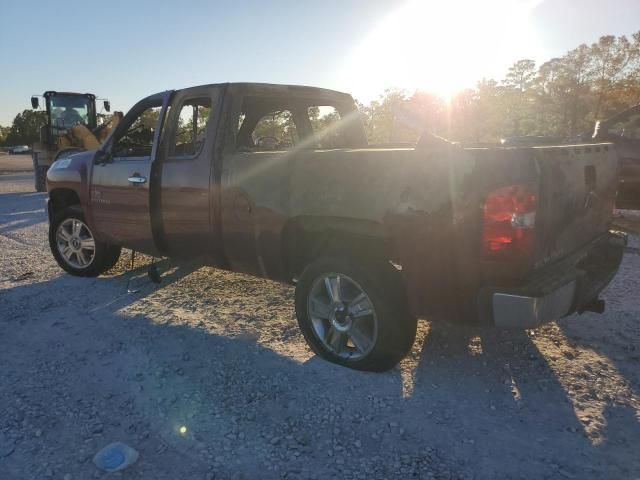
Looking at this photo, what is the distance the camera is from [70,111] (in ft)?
55.9

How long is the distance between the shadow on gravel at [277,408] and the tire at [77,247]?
4.80 feet

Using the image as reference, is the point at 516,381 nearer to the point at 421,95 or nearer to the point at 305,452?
the point at 305,452

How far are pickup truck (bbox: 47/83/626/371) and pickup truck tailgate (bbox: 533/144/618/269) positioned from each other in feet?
0.05

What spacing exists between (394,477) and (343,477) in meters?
0.24

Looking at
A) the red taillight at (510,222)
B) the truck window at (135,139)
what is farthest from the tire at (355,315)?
the truck window at (135,139)

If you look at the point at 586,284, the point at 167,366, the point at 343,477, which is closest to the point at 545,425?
the point at 586,284

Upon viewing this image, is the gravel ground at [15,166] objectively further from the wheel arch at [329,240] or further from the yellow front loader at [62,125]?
the wheel arch at [329,240]

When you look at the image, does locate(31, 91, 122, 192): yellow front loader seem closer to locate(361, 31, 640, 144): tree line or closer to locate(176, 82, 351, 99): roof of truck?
locate(176, 82, 351, 99): roof of truck

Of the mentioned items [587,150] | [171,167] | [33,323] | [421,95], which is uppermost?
[421,95]

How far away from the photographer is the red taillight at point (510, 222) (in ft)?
8.27

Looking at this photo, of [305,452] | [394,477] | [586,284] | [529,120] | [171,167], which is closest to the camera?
[394,477]

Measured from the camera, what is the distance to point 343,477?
7.52ft

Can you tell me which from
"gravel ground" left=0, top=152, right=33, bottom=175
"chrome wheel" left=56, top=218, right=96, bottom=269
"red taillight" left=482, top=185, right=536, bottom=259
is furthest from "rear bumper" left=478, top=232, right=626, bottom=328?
"gravel ground" left=0, top=152, right=33, bottom=175

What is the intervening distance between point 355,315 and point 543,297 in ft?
3.87
